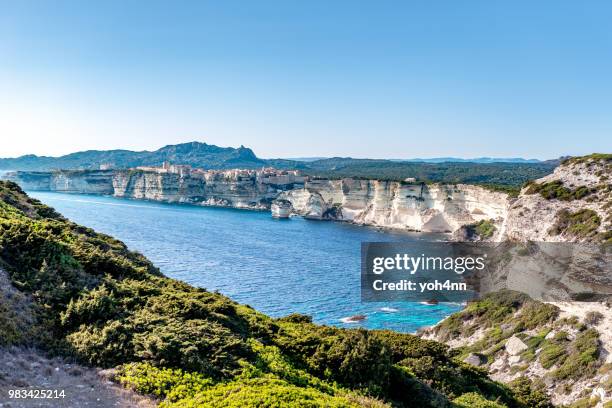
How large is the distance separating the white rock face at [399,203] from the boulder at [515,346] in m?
53.5

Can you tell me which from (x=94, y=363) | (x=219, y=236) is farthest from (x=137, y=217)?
(x=94, y=363)

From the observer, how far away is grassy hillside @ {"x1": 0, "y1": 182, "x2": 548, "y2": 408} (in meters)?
9.26

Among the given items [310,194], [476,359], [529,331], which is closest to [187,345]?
[476,359]

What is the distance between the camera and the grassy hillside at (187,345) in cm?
926

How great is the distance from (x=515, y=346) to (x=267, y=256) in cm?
4136

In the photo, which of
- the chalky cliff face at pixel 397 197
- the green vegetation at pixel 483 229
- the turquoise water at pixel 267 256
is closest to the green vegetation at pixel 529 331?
the turquoise water at pixel 267 256

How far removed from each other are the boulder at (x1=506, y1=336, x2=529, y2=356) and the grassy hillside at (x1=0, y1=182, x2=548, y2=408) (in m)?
14.7

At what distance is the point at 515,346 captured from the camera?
2962 cm

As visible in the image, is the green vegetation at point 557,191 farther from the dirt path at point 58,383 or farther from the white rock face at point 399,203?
the white rock face at point 399,203

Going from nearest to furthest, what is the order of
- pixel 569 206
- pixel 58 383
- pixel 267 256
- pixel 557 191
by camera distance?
1. pixel 58 383
2. pixel 569 206
3. pixel 557 191
4. pixel 267 256

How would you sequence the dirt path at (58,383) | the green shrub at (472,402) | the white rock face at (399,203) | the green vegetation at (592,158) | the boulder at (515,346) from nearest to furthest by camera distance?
the dirt path at (58,383) < the green shrub at (472,402) < the boulder at (515,346) < the green vegetation at (592,158) < the white rock face at (399,203)

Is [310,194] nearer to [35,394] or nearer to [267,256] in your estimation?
[267,256]

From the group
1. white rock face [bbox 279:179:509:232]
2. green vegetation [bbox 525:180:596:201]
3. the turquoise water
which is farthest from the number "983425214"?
white rock face [bbox 279:179:509:232]

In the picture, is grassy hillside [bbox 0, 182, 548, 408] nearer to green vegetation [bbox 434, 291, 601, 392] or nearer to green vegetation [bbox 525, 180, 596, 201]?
green vegetation [bbox 434, 291, 601, 392]
